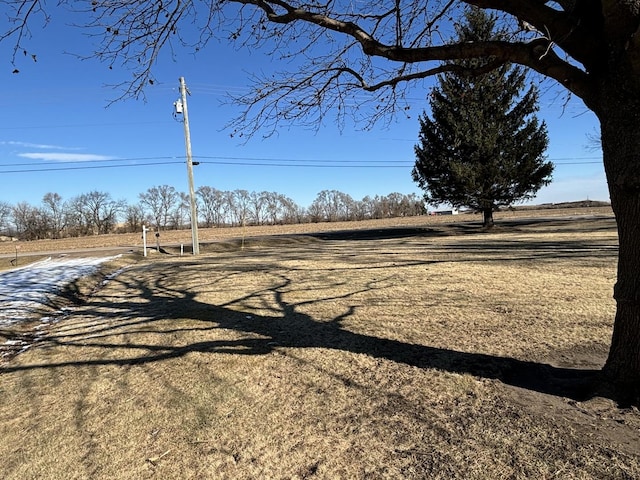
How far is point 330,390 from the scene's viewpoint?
3.62m

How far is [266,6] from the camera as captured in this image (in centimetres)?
388

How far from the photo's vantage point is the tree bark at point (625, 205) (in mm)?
2807

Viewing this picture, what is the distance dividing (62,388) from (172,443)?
1.98m

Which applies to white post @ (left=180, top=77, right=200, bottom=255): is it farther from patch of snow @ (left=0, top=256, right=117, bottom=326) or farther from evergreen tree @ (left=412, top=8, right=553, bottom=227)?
evergreen tree @ (left=412, top=8, right=553, bottom=227)

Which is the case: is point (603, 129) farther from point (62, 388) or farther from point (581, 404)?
point (62, 388)

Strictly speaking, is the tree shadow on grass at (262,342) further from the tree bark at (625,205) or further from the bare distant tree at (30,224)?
the bare distant tree at (30,224)

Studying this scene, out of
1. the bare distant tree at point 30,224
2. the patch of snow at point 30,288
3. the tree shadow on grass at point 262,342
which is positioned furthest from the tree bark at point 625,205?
the bare distant tree at point 30,224

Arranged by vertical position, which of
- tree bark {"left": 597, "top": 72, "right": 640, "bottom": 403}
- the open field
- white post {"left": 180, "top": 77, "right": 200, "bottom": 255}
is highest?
white post {"left": 180, "top": 77, "right": 200, "bottom": 255}

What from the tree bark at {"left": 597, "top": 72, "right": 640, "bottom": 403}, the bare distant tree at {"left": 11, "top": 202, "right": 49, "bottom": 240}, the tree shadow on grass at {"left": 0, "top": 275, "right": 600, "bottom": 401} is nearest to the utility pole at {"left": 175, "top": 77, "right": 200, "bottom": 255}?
the tree shadow on grass at {"left": 0, "top": 275, "right": 600, "bottom": 401}

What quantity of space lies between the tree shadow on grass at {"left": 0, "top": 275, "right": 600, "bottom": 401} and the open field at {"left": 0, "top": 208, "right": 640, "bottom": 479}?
0.09 feet

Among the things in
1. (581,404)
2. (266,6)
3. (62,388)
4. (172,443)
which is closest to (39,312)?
(62,388)

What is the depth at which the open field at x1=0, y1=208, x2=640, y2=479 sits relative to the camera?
8.56 feet

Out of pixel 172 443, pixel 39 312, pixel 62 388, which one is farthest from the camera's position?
pixel 39 312

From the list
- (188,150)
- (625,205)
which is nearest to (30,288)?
(625,205)
